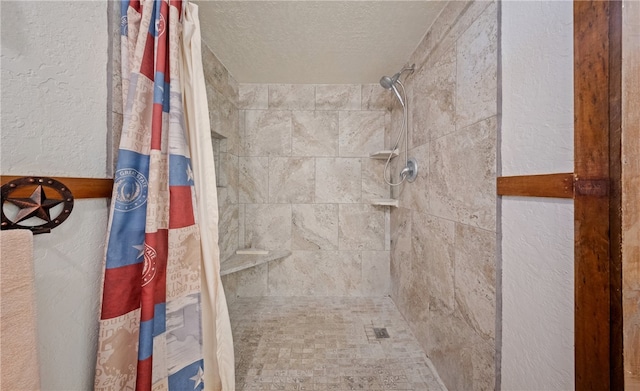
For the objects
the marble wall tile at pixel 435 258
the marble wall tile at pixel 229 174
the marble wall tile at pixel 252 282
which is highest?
the marble wall tile at pixel 229 174

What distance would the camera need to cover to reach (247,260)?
1.66 meters

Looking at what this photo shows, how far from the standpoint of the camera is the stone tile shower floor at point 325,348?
1080 millimetres

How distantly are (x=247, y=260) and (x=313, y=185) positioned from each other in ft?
2.77

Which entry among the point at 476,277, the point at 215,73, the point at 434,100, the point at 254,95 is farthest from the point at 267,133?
the point at 476,277

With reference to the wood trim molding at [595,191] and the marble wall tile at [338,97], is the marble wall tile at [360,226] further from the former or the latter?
the wood trim molding at [595,191]

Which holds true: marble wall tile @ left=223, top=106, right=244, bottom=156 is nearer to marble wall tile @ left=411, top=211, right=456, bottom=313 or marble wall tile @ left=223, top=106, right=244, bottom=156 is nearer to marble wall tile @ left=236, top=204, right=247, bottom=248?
marble wall tile @ left=236, top=204, right=247, bottom=248

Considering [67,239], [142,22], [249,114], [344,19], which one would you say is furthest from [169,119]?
[249,114]

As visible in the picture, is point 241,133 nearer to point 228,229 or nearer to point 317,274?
point 228,229

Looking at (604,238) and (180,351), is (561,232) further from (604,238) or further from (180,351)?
(180,351)

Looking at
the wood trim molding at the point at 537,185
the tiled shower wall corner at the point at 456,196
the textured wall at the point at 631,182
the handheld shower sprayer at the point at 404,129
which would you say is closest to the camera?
the textured wall at the point at 631,182

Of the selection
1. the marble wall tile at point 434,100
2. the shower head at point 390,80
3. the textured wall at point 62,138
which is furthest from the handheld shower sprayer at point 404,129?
the textured wall at point 62,138

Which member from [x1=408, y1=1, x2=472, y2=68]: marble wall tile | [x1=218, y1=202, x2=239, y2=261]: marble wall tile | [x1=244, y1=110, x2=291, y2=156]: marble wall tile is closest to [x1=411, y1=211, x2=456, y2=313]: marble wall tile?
[x1=408, y1=1, x2=472, y2=68]: marble wall tile

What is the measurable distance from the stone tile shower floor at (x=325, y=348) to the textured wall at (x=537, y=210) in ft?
1.95

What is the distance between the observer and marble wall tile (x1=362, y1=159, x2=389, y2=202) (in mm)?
1957
